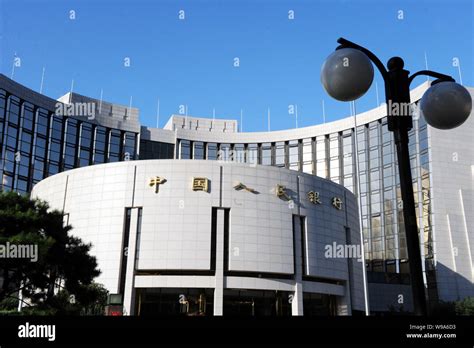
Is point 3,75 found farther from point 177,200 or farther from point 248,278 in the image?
point 248,278

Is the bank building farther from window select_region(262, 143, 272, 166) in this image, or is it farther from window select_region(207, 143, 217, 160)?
window select_region(207, 143, 217, 160)

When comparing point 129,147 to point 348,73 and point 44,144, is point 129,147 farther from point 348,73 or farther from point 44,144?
point 348,73

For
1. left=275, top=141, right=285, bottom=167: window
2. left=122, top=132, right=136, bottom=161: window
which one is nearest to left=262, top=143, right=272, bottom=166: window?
left=275, top=141, right=285, bottom=167: window

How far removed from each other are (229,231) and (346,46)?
1366 inches

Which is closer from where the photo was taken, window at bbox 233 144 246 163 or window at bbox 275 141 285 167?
window at bbox 275 141 285 167

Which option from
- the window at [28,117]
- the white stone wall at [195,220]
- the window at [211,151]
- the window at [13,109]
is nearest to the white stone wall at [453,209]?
the white stone wall at [195,220]

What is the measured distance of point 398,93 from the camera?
4.66m

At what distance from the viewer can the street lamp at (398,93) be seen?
435 centimetres

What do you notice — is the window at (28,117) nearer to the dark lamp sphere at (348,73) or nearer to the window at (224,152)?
the window at (224,152)

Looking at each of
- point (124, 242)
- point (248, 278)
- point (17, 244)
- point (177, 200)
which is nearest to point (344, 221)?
point (248, 278)

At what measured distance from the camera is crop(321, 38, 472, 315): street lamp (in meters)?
4.35

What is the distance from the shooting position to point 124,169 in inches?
1615

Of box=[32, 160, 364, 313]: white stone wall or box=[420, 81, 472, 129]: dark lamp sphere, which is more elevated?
box=[32, 160, 364, 313]: white stone wall

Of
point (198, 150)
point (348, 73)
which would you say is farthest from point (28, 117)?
point (348, 73)
